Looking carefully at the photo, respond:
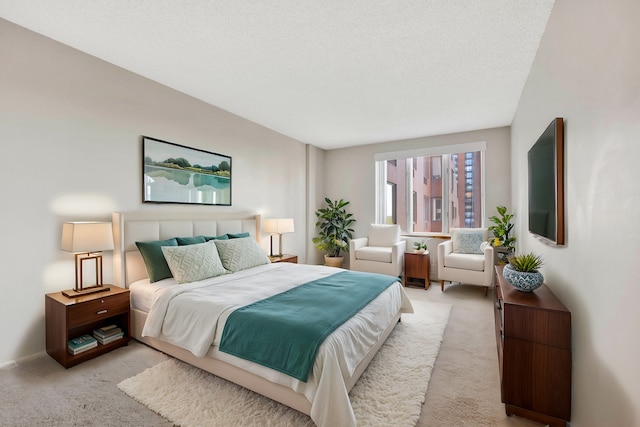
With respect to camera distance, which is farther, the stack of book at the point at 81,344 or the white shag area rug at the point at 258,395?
the stack of book at the point at 81,344

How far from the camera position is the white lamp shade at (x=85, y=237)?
7.39 feet

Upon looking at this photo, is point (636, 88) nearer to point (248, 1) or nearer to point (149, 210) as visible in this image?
point (248, 1)

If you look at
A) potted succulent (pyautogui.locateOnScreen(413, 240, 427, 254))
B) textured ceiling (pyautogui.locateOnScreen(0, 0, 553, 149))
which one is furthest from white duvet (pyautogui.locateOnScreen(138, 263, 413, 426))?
textured ceiling (pyautogui.locateOnScreen(0, 0, 553, 149))

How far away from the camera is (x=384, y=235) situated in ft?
17.2

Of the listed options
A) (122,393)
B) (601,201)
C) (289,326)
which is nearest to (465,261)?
(601,201)

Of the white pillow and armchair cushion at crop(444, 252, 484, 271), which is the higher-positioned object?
the white pillow

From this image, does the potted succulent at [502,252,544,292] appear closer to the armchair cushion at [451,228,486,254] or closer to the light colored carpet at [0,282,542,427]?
the light colored carpet at [0,282,542,427]

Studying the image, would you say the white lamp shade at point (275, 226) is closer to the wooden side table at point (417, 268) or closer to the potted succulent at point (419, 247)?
the wooden side table at point (417, 268)

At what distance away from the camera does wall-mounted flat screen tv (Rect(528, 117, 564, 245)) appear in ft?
5.68

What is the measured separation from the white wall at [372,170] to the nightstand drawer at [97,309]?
428 centimetres

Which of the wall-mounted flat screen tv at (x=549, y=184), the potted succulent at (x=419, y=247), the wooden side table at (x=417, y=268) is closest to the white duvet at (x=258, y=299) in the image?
the wall-mounted flat screen tv at (x=549, y=184)

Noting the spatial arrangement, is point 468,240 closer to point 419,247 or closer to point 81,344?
point 419,247

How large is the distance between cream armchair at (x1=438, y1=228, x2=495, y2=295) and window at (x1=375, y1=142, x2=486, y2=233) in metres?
0.56

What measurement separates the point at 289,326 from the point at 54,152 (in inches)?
98.1
